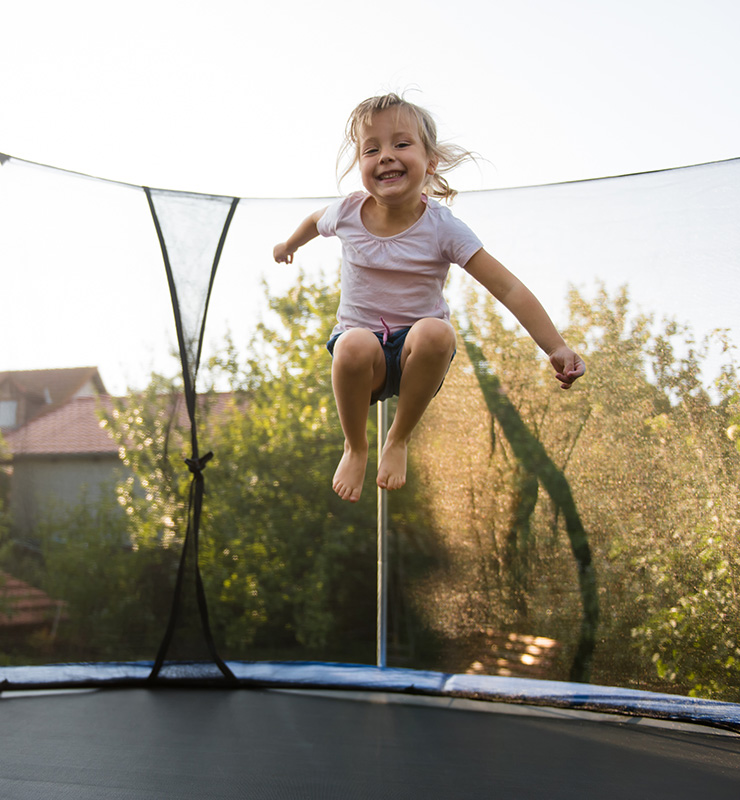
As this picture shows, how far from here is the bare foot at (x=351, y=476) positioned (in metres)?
1.78

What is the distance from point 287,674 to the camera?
9.59 ft

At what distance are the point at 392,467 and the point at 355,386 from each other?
0.25m

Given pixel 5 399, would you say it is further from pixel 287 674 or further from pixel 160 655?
pixel 287 674

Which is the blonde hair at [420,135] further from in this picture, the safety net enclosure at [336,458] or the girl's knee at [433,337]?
the safety net enclosure at [336,458]

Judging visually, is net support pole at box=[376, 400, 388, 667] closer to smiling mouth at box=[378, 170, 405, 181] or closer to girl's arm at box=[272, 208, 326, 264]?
girl's arm at box=[272, 208, 326, 264]

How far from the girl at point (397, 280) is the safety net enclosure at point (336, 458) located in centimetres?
97

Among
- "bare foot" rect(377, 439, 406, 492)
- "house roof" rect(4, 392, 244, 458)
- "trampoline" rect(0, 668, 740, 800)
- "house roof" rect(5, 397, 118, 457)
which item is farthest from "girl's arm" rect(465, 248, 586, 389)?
"house roof" rect(5, 397, 118, 457)

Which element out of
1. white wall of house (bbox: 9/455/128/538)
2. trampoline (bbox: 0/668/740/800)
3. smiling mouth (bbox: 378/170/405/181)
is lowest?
trampoline (bbox: 0/668/740/800)

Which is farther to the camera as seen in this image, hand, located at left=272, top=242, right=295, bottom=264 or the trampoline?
hand, located at left=272, top=242, right=295, bottom=264

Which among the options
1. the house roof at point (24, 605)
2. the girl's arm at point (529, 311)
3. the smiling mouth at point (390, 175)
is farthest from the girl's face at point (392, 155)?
the house roof at point (24, 605)

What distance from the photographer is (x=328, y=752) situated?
7.04ft

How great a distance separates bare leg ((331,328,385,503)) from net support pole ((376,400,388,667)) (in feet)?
3.59

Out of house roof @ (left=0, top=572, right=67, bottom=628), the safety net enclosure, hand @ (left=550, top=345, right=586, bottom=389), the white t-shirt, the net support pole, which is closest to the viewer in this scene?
hand @ (left=550, top=345, right=586, bottom=389)

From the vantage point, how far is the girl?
161 centimetres
